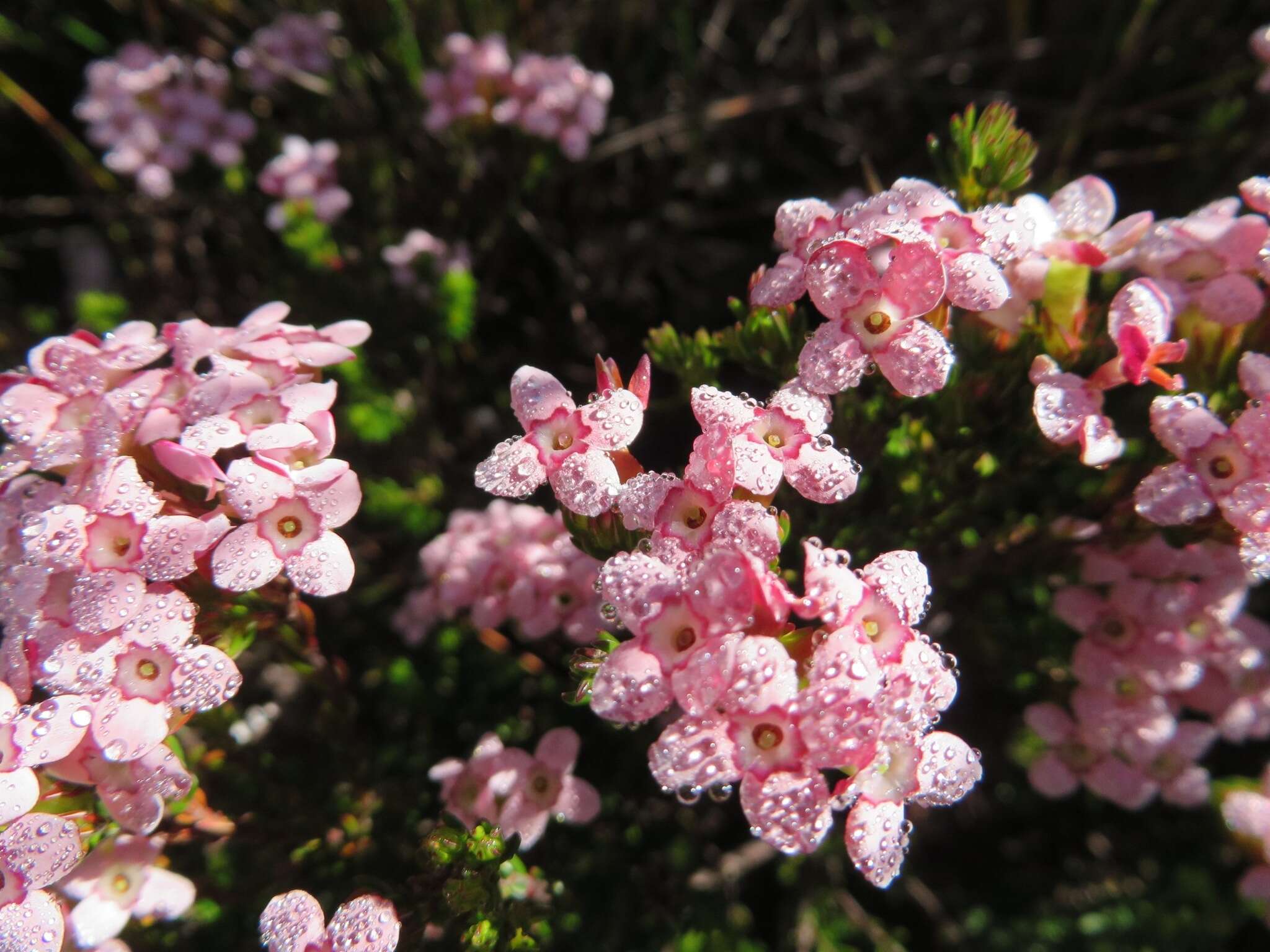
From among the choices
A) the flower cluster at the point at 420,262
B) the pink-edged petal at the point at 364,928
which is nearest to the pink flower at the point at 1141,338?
the pink-edged petal at the point at 364,928

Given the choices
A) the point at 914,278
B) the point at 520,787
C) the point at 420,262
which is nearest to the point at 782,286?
the point at 914,278

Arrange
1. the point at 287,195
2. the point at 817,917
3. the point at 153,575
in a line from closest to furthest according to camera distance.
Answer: the point at 153,575 → the point at 817,917 → the point at 287,195

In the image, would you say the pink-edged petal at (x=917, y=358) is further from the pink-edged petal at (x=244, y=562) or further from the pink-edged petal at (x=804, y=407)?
the pink-edged petal at (x=244, y=562)

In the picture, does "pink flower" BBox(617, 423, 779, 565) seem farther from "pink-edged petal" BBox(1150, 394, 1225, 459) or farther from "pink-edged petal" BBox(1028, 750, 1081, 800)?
"pink-edged petal" BBox(1028, 750, 1081, 800)

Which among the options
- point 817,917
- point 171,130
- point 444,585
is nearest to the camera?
point 444,585

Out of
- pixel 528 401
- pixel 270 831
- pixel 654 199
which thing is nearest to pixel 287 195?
pixel 654 199

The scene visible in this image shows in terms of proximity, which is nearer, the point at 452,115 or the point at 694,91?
the point at 452,115

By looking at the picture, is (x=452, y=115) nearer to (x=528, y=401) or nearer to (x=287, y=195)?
(x=287, y=195)
